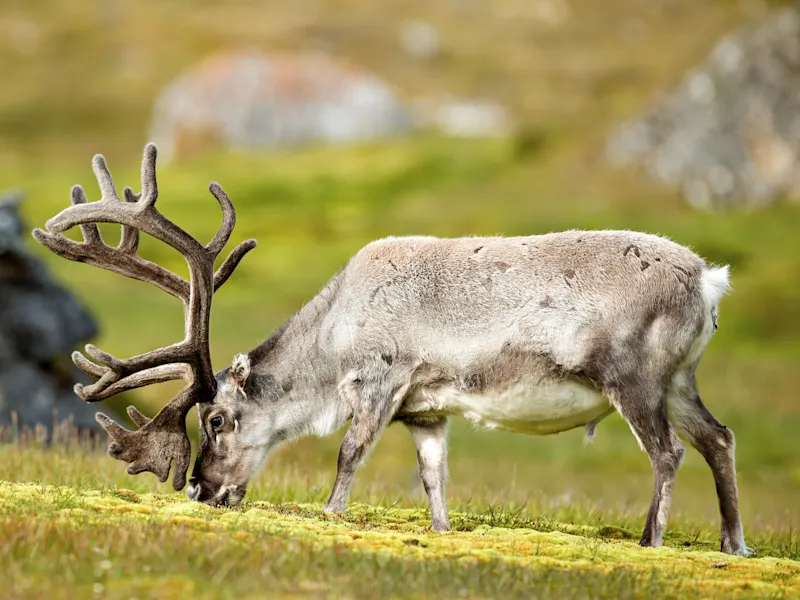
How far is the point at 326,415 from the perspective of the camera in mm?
10945

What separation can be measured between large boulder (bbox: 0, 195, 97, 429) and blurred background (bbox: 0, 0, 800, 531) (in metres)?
0.04

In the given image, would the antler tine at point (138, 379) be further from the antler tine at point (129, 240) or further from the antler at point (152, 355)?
the antler tine at point (129, 240)

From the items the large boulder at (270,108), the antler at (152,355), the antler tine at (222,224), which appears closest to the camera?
the antler at (152,355)

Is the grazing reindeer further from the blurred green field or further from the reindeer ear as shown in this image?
the blurred green field

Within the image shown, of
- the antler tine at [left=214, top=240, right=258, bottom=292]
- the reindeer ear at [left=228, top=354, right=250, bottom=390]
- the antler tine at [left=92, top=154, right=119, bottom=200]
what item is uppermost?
the antler tine at [left=92, top=154, right=119, bottom=200]

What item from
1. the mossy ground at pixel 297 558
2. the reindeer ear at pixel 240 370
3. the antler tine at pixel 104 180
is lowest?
the mossy ground at pixel 297 558

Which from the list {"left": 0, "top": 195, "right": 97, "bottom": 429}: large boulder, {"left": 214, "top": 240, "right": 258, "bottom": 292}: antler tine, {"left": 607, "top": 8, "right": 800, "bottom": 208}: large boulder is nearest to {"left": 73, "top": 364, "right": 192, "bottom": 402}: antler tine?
{"left": 214, "top": 240, "right": 258, "bottom": 292}: antler tine

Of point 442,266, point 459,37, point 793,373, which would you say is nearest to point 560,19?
point 459,37

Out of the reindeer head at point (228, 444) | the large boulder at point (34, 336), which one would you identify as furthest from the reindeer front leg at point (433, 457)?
the large boulder at point (34, 336)

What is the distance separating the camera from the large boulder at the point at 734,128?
42.0 m

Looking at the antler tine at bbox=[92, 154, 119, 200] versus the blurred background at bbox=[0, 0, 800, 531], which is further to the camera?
the blurred background at bbox=[0, 0, 800, 531]

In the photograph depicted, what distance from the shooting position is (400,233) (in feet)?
131

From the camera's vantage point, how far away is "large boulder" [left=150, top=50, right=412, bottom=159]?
226ft

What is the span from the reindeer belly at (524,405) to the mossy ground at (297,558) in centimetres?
98
